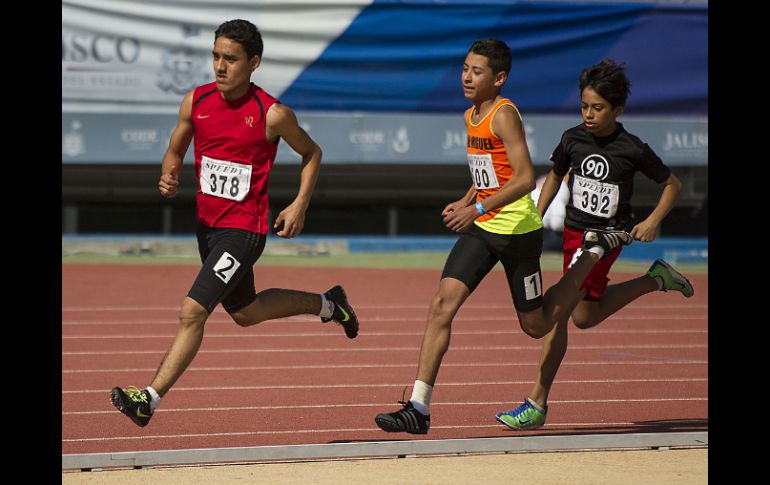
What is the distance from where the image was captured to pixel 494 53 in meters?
6.07

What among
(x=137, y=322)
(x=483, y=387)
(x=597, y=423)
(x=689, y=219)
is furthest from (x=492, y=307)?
(x=689, y=219)

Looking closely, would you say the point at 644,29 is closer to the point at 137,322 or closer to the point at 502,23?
the point at 502,23

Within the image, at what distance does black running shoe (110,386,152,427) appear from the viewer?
5723 mm

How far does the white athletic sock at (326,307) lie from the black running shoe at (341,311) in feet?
0.09

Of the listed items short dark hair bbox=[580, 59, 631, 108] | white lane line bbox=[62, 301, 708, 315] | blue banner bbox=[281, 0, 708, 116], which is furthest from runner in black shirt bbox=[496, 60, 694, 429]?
blue banner bbox=[281, 0, 708, 116]

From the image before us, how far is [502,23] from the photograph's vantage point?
20078mm

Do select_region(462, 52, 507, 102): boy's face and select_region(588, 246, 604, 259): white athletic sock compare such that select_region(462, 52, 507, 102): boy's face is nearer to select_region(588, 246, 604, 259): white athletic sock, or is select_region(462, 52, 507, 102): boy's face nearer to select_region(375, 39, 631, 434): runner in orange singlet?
select_region(375, 39, 631, 434): runner in orange singlet

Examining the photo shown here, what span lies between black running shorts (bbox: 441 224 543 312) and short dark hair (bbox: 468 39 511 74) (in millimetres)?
797

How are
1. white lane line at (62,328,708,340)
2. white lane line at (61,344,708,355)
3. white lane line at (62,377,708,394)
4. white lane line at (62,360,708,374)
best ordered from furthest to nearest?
white lane line at (62,328,708,340) < white lane line at (61,344,708,355) < white lane line at (62,360,708,374) < white lane line at (62,377,708,394)

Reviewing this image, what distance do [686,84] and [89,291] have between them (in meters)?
10.7

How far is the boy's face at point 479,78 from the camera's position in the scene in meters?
6.06

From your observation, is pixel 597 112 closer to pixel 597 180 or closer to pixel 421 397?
pixel 597 180

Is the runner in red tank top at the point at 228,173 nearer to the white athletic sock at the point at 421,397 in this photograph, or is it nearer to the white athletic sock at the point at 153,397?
the white athletic sock at the point at 153,397

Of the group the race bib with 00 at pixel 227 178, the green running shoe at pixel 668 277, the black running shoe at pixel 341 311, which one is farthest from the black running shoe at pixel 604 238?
the race bib with 00 at pixel 227 178
